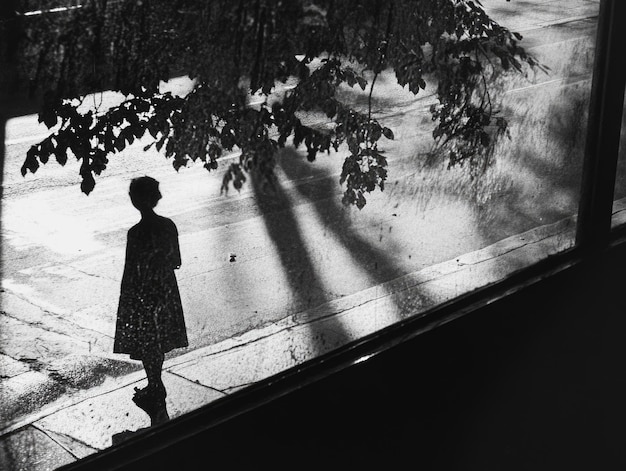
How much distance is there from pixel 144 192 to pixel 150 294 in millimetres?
319

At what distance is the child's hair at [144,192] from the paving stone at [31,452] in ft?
2.25

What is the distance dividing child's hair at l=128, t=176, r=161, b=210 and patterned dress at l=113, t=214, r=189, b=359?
4 cm

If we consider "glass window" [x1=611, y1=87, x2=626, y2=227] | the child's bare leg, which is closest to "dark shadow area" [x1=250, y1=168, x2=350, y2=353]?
the child's bare leg

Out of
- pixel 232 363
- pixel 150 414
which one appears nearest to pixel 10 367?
pixel 150 414

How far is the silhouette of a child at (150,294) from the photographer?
7.87 feet

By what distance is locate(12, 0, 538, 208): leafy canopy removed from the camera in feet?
7.09

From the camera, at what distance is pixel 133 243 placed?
239 cm

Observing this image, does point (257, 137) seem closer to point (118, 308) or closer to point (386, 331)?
point (118, 308)

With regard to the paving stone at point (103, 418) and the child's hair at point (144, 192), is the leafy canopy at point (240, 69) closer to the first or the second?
the child's hair at point (144, 192)

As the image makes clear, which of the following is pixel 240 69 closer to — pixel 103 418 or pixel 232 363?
pixel 232 363

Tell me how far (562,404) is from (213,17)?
95.8 inches

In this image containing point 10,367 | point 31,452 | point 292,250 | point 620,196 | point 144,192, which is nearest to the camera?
point 10,367

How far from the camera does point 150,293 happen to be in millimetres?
2492

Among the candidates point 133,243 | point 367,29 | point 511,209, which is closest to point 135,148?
point 133,243
